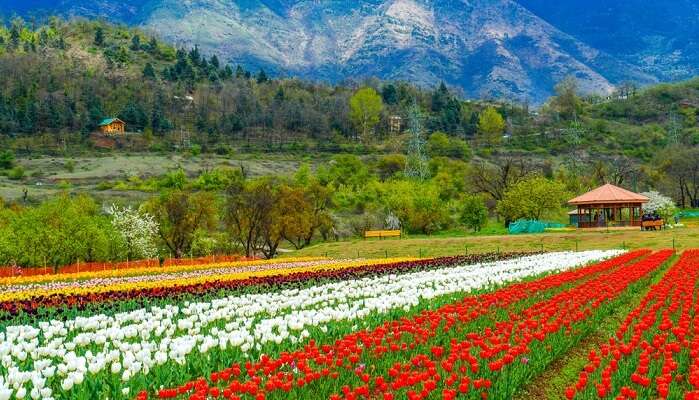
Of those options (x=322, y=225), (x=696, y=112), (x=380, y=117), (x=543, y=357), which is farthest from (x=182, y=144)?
(x=696, y=112)

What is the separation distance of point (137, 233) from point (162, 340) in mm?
40225

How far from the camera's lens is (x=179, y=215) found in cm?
4522

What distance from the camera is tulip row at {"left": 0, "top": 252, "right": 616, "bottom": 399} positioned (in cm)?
737

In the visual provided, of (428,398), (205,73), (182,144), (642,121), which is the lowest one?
(428,398)

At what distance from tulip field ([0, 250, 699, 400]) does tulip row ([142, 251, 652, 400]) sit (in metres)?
0.03

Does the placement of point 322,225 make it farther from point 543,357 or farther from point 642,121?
point 642,121

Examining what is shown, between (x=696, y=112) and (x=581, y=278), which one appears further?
(x=696, y=112)

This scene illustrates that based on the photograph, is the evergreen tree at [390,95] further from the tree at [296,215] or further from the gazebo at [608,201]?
the gazebo at [608,201]

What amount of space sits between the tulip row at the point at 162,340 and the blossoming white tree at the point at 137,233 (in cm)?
3232

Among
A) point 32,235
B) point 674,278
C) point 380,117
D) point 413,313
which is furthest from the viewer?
point 380,117

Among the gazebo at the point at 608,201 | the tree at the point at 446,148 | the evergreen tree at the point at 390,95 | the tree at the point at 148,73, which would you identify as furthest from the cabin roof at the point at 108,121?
the gazebo at the point at 608,201

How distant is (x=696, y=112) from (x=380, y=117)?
76.6 m

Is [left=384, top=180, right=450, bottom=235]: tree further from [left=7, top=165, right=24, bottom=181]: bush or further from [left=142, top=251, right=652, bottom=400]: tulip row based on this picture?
[left=7, top=165, right=24, bottom=181]: bush

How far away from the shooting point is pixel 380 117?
497 ft
